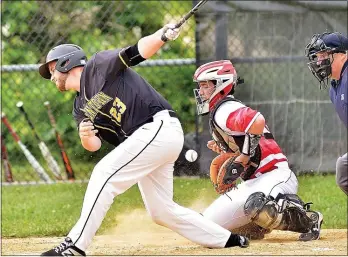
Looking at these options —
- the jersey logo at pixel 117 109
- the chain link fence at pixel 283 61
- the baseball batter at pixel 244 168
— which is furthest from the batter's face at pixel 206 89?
the chain link fence at pixel 283 61

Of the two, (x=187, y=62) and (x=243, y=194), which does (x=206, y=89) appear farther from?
(x=187, y=62)

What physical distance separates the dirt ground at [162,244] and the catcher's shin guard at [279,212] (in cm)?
14

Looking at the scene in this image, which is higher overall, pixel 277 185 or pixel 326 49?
pixel 326 49

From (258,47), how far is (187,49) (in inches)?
38.6

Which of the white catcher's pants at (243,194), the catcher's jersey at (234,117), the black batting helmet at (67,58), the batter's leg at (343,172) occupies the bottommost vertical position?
the white catcher's pants at (243,194)

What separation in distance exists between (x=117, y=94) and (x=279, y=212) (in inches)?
64.6

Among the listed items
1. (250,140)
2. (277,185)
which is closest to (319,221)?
(277,185)

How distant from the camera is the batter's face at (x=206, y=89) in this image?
7.79 m

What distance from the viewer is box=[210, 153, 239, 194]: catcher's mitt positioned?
25.4 ft

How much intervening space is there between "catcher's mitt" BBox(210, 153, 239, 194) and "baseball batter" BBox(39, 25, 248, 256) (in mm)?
491

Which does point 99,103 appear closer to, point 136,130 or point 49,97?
point 136,130

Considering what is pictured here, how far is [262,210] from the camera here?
7.62m

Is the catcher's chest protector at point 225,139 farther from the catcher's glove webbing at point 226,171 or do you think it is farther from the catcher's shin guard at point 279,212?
the catcher's shin guard at point 279,212

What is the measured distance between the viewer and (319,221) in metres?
8.12
